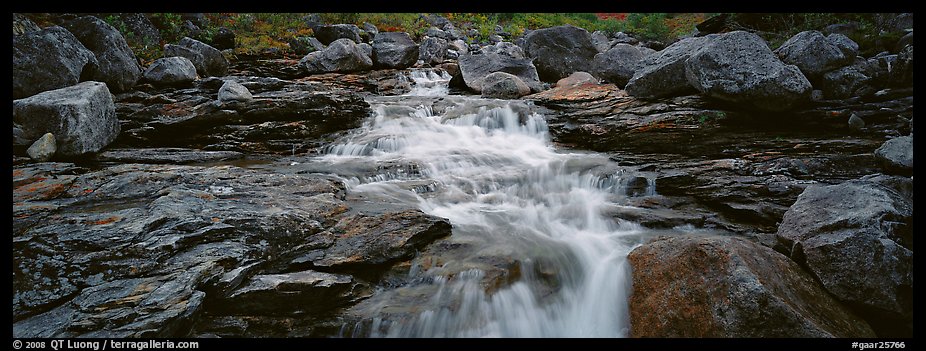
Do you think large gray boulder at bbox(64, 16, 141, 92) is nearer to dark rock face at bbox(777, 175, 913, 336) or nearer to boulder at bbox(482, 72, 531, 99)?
boulder at bbox(482, 72, 531, 99)

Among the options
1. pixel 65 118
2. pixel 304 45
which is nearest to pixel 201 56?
pixel 304 45

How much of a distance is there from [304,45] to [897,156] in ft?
52.7

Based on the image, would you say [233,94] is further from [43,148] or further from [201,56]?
[201,56]

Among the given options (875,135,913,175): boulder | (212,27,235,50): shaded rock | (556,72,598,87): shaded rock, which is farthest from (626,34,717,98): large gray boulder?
(212,27,235,50): shaded rock

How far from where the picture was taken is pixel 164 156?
20.8ft

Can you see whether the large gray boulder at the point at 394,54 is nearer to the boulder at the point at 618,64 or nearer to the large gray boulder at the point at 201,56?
the large gray boulder at the point at 201,56

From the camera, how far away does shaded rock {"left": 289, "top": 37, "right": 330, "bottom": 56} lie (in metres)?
15.7

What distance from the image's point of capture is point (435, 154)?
7.04 m

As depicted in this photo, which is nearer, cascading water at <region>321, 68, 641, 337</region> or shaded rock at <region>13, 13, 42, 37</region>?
cascading water at <region>321, 68, 641, 337</region>

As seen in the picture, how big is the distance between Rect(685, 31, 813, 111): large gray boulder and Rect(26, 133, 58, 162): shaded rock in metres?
9.01

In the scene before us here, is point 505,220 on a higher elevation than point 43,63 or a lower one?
lower

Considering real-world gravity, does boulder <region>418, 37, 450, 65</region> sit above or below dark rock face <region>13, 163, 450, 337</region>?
above
